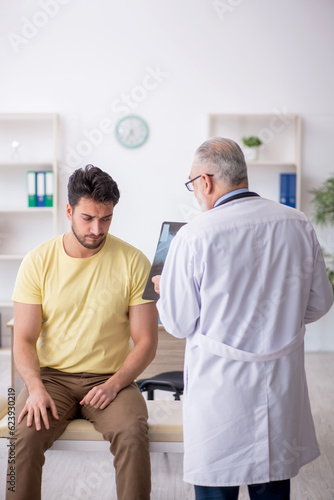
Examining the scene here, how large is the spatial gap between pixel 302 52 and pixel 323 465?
3.42 m

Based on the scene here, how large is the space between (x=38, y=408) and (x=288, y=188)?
342cm

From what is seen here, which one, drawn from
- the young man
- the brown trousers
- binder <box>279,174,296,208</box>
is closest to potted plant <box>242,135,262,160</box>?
binder <box>279,174,296,208</box>

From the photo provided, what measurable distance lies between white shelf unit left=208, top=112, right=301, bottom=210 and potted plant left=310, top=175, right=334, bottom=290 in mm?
285

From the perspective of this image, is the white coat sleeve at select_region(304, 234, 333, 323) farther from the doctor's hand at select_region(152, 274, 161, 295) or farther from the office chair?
the office chair

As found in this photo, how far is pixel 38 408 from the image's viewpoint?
5.97 feet

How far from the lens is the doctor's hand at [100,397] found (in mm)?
1894

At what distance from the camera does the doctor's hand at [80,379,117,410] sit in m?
1.89

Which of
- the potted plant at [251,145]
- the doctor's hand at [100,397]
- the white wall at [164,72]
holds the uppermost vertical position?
the white wall at [164,72]

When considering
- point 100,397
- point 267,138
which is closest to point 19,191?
point 267,138

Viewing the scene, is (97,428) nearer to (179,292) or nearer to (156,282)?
(156,282)

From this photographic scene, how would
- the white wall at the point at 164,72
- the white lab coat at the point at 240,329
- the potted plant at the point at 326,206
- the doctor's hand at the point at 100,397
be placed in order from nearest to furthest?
1. the white lab coat at the point at 240,329
2. the doctor's hand at the point at 100,397
3. the potted plant at the point at 326,206
4. the white wall at the point at 164,72

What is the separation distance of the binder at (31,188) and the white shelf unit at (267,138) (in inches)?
59.0

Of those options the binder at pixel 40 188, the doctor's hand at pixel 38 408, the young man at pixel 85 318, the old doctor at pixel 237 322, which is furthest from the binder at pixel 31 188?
the old doctor at pixel 237 322

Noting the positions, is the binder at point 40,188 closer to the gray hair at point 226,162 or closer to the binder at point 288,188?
the binder at point 288,188
